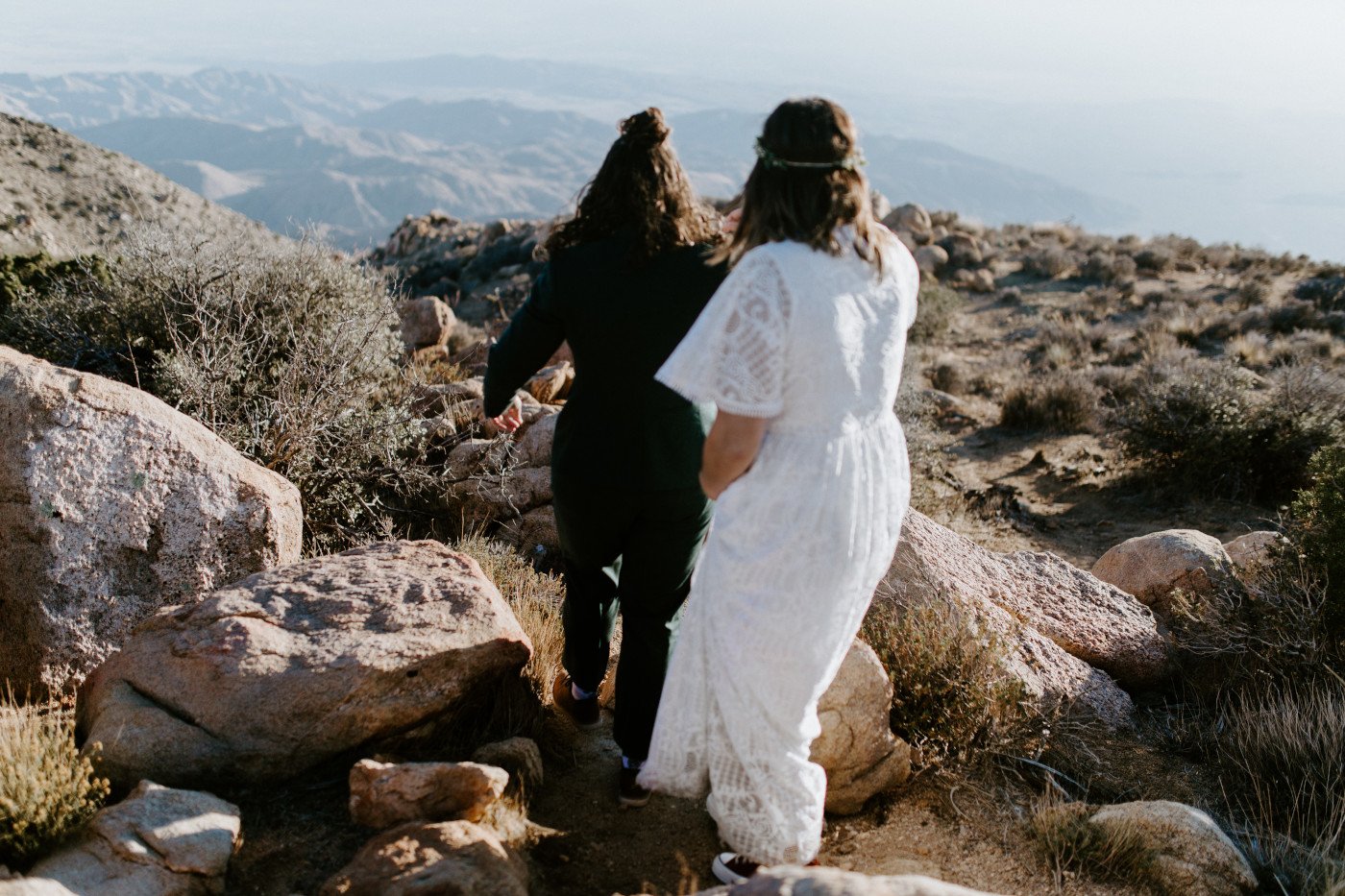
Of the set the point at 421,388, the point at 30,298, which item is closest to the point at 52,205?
the point at 30,298

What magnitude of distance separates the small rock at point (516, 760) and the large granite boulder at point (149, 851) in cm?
72

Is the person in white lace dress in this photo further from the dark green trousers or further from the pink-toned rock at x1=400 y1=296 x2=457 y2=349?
the pink-toned rock at x1=400 y1=296 x2=457 y2=349

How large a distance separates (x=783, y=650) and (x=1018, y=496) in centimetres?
603

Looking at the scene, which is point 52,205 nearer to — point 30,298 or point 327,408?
point 30,298

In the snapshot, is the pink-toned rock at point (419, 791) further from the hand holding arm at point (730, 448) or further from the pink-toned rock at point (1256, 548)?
the pink-toned rock at point (1256, 548)

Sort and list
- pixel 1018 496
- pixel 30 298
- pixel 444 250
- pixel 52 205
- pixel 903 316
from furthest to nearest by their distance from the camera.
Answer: pixel 444 250
pixel 52 205
pixel 1018 496
pixel 30 298
pixel 903 316

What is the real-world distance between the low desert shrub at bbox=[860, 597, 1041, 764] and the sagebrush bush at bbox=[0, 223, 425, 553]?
9.58 feet

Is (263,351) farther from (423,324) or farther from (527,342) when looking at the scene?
(423,324)

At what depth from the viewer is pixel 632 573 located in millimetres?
2395

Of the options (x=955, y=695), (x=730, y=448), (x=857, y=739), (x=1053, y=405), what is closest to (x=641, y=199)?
(x=730, y=448)

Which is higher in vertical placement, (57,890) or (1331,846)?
(57,890)

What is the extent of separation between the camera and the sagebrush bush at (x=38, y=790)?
1970 mm

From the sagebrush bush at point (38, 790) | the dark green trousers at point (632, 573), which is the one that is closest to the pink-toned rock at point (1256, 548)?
the dark green trousers at point (632, 573)

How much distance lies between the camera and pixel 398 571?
9.25 feet
